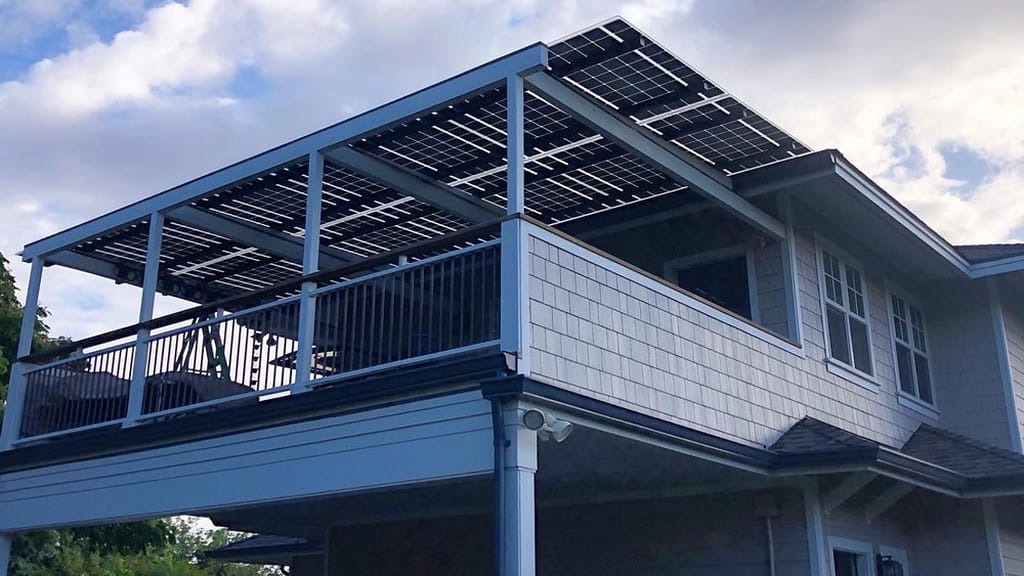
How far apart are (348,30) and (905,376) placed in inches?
309

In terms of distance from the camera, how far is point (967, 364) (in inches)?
504

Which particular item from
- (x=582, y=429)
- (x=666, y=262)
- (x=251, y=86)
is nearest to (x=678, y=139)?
(x=666, y=262)

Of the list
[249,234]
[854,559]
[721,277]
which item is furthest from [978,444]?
[249,234]

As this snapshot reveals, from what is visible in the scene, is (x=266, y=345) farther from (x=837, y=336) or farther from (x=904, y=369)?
(x=904, y=369)

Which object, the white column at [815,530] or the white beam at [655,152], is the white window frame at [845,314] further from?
the white column at [815,530]

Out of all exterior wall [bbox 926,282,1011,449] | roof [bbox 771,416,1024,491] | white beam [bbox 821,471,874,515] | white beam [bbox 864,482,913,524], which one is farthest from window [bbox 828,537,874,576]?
exterior wall [bbox 926,282,1011,449]

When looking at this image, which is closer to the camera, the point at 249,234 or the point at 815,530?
the point at 815,530

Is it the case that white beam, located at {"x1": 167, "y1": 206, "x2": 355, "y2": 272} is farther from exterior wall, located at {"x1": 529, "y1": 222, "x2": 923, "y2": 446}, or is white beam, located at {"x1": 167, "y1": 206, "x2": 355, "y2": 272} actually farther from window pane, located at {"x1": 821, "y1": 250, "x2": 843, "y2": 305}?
window pane, located at {"x1": 821, "y1": 250, "x2": 843, "y2": 305}

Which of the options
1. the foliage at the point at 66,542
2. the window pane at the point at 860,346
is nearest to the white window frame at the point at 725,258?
the window pane at the point at 860,346

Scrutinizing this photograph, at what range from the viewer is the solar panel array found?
26.0 feet

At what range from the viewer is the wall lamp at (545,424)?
20.0ft

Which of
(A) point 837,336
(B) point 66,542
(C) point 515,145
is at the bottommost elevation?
(B) point 66,542

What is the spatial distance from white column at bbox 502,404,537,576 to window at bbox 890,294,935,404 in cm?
723

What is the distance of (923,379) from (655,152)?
231 inches
